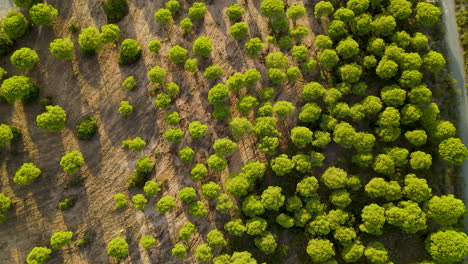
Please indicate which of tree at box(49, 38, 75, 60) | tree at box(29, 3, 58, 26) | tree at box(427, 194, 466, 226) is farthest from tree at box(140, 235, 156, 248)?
tree at box(427, 194, 466, 226)

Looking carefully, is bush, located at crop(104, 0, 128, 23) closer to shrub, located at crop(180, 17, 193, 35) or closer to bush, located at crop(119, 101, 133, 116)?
shrub, located at crop(180, 17, 193, 35)

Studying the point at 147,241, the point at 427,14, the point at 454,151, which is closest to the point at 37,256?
the point at 147,241

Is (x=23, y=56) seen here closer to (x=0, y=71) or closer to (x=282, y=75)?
(x=0, y=71)

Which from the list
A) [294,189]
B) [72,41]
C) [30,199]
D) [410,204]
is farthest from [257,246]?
[72,41]

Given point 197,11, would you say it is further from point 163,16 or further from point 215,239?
point 215,239

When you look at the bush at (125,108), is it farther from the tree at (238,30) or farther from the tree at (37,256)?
the tree at (37,256)

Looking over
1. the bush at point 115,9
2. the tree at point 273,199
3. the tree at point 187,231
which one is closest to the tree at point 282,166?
the tree at point 273,199
